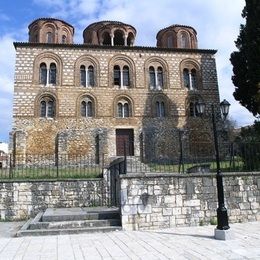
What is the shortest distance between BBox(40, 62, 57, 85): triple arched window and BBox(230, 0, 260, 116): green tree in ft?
48.1

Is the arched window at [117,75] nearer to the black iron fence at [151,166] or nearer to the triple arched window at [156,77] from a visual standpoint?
the triple arched window at [156,77]

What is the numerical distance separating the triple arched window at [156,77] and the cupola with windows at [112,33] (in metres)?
4.75

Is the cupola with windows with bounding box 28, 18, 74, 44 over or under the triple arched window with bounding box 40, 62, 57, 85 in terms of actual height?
over

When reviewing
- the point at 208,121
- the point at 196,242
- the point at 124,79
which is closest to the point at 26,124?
the point at 124,79

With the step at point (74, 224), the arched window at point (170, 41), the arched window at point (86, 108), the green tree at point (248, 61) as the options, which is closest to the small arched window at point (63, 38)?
the arched window at point (86, 108)

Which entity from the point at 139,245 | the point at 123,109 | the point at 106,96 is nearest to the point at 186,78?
the point at 123,109

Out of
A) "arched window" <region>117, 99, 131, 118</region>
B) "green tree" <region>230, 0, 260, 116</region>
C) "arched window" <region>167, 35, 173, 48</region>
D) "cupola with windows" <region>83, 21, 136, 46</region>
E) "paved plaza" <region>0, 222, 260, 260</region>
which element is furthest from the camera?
"arched window" <region>167, 35, 173, 48</region>

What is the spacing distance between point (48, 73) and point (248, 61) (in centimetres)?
1644

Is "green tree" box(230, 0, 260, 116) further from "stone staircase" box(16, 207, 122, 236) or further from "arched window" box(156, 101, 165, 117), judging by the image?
"stone staircase" box(16, 207, 122, 236)

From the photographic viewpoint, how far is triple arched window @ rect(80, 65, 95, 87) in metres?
30.0

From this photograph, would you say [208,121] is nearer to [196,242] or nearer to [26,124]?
[26,124]

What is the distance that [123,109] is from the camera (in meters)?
30.0

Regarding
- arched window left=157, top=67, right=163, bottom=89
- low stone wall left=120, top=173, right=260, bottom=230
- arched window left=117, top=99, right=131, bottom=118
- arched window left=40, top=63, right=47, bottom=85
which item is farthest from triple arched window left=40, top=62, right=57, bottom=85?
low stone wall left=120, top=173, right=260, bottom=230

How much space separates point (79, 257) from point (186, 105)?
25050 millimetres
